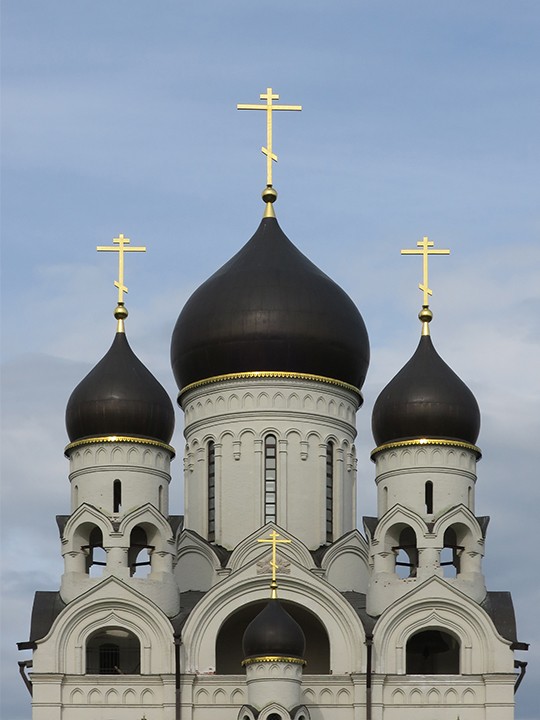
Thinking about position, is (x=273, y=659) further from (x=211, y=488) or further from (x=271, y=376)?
(x=271, y=376)

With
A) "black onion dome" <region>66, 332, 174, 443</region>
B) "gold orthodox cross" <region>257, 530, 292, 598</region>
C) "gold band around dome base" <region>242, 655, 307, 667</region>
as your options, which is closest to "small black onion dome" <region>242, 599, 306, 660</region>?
"gold band around dome base" <region>242, 655, 307, 667</region>

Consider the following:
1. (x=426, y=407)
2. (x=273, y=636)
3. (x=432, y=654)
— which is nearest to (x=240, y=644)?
(x=432, y=654)

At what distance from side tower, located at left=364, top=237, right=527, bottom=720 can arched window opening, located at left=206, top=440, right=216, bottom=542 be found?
288 cm

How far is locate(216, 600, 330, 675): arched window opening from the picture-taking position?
39531 mm

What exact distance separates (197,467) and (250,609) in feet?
10.2

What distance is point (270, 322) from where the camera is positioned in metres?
40.7

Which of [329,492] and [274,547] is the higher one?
[329,492]

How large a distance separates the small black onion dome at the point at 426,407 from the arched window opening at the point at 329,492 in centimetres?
145

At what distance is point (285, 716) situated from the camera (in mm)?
36250

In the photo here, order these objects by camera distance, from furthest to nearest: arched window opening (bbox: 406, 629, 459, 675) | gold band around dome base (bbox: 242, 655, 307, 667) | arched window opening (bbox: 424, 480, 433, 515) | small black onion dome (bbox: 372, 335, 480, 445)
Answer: arched window opening (bbox: 406, 629, 459, 675)
small black onion dome (bbox: 372, 335, 480, 445)
arched window opening (bbox: 424, 480, 433, 515)
gold band around dome base (bbox: 242, 655, 307, 667)

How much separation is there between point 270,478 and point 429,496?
292cm

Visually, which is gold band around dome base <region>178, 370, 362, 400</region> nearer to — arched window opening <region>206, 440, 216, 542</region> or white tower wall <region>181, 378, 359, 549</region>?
white tower wall <region>181, 378, 359, 549</region>

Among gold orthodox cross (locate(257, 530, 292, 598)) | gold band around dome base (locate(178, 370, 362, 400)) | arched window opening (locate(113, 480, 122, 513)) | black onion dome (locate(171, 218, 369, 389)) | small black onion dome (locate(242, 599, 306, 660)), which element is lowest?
small black onion dome (locate(242, 599, 306, 660))

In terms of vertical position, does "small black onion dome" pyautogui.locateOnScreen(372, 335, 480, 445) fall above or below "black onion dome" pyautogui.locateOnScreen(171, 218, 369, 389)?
below
